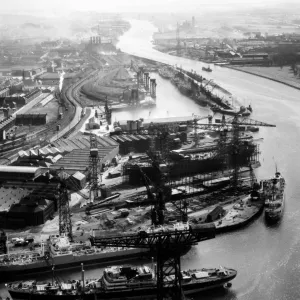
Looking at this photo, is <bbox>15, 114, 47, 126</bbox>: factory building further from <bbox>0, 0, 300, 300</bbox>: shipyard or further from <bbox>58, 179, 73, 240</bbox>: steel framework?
<bbox>58, 179, 73, 240</bbox>: steel framework

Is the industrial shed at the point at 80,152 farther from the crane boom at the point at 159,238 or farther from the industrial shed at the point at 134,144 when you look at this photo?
the crane boom at the point at 159,238

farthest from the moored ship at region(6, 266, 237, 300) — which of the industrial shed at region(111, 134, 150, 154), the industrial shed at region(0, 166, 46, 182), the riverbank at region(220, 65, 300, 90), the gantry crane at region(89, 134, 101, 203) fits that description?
the riverbank at region(220, 65, 300, 90)

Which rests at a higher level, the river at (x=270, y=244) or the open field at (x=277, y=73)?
the open field at (x=277, y=73)

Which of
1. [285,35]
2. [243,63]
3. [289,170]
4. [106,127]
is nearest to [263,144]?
[289,170]

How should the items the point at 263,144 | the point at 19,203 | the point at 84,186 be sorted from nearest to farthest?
the point at 19,203 → the point at 84,186 → the point at 263,144

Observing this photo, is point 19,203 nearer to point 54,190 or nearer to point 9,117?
point 54,190

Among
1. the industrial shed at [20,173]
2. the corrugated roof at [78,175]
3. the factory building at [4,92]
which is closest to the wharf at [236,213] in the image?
the corrugated roof at [78,175]
